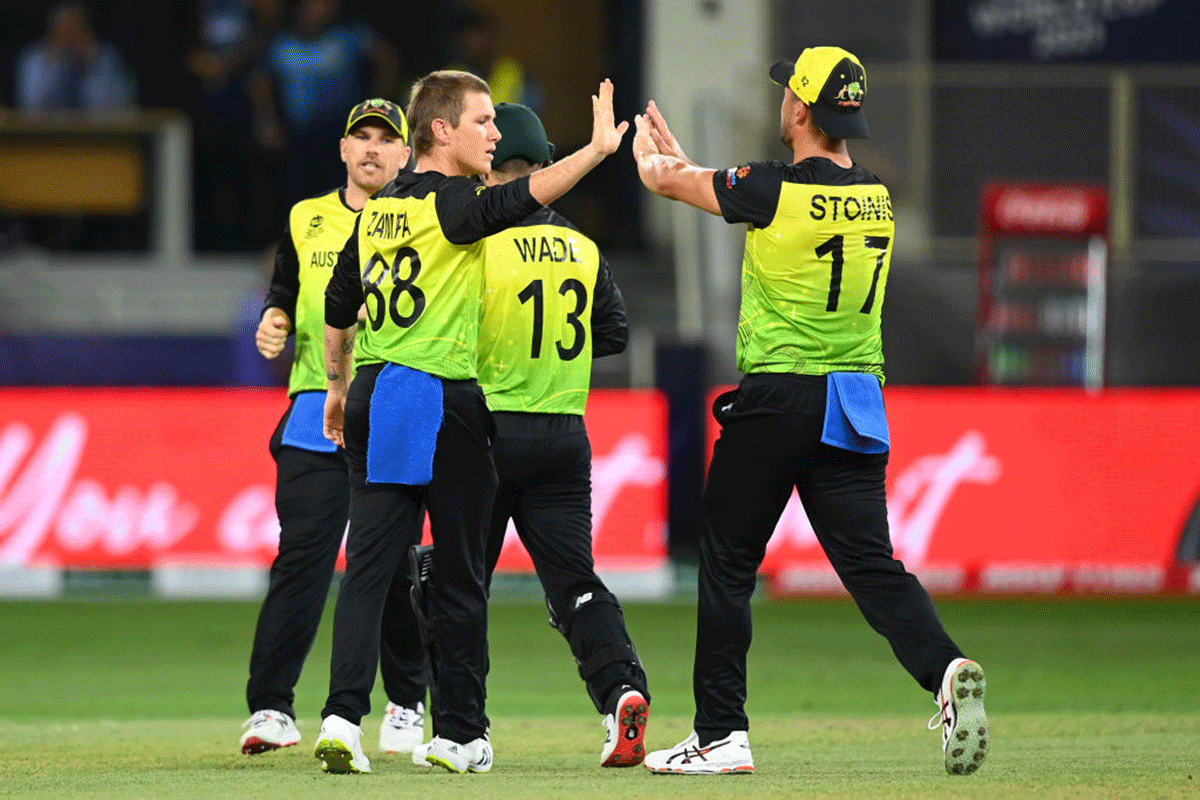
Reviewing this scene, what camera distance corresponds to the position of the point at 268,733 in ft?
25.5

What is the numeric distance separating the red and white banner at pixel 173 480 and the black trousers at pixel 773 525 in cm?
769

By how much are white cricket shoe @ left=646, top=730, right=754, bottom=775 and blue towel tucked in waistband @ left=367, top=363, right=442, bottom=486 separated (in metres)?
1.22

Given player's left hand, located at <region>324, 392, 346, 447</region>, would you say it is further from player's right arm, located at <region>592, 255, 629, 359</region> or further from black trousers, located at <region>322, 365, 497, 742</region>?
player's right arm, located at <region>592, 255, 629, 359</region>

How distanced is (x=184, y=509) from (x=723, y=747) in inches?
340

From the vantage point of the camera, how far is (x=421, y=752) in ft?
23.3

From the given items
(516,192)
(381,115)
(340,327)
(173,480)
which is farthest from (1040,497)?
(516,192)

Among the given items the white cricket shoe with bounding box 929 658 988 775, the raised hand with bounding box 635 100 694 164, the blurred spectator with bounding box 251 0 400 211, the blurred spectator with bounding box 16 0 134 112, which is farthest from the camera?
the blurred spectator with bounding box 16 0 134 112

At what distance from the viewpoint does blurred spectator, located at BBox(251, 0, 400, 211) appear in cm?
1925

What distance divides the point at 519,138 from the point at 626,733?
2178 millimetres

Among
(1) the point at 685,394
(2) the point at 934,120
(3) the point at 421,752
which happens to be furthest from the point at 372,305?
(2) the point at 934,120

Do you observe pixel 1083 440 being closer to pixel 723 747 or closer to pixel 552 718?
pixel 552 718

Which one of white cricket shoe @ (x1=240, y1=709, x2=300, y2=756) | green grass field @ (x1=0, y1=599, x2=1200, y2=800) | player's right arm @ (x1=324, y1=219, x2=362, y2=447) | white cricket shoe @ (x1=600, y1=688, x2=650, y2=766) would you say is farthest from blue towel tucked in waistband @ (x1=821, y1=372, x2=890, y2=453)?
white cricket shoe @ (x1=240, y1=709, x2=300, y2=756)

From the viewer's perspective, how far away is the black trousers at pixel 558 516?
754 cm

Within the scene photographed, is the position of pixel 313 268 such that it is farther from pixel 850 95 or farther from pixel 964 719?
pixel 964 719
